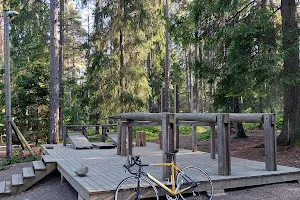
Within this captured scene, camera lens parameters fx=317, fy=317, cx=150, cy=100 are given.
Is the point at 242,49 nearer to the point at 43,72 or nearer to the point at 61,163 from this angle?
the point at 61,163

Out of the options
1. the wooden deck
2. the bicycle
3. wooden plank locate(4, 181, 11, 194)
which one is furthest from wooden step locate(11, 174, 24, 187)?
the bicycle

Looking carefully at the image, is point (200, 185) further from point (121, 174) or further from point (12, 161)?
point (12, 161)

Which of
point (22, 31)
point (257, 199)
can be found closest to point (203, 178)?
point (257, 199)

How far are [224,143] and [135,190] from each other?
2120 mm

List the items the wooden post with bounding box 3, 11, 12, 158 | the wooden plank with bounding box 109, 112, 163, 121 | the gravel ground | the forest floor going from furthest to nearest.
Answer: the wooden post with bounding box 3, 11, 12, 158
the gravel ground
the wooden plank with bounding box 109, 112, 163, 121
the forest floor

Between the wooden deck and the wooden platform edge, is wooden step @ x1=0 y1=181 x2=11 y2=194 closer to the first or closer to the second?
the wooden deck

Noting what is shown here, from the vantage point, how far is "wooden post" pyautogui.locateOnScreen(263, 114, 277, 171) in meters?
6.50

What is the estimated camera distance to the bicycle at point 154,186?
496cm

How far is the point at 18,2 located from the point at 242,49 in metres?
14.4

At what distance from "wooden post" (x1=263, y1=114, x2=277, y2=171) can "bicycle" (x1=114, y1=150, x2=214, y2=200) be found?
1759mm

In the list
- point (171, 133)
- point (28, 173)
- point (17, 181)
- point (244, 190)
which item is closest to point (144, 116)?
point (171, 133)

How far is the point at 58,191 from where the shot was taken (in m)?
7.06

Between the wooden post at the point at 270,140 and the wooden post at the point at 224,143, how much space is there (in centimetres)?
89

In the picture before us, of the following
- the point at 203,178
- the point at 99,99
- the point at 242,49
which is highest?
the point at 242,49
